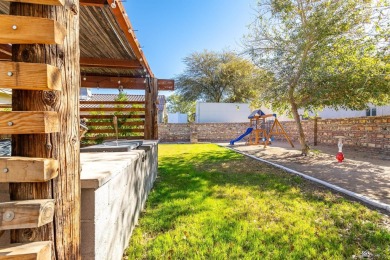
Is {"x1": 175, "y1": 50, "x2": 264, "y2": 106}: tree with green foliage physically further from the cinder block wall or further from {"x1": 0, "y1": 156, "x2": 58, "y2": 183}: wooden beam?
{"x1": 0, "y1": 156, "x2": 58, "y2": 183}: wooden beam

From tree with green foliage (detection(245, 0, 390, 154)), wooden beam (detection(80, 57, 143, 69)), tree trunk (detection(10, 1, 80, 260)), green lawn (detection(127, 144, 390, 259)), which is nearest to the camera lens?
tree trunk (detection(10, 1, 80, 260))

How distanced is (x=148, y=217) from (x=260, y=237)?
4.61ft

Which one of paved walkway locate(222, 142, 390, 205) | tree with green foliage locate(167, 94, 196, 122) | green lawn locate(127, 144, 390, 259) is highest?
tree with green foliage locate(167, 94, 196, 122)

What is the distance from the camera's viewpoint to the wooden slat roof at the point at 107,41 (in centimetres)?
273

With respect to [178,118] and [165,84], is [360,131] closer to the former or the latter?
[165,84]

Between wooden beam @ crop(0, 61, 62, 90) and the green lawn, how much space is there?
67.9 inches

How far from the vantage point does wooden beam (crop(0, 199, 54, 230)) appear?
1019mm

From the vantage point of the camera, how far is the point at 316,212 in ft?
10.0

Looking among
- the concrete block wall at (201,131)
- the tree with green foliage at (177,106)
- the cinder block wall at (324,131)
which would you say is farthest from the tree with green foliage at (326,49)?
the tree with green foliage at (177,106)

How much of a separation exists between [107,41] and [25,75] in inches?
124

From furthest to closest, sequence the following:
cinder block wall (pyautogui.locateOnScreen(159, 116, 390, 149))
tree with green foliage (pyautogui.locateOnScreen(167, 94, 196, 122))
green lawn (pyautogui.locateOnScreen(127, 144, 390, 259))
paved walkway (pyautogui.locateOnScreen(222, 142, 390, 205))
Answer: tree with green foliage (pyautogui.locateOnScreen(167, 94, 196, 122))
cinder block wall (pyautogui.locateOnScreen(159, 116, 390, 149))
paved walkway (pyautogui.locateOnScreen(222, 142, 390, 205))
green lawn (pyautogui.locateOnScreen(127, 144, 390, 259))

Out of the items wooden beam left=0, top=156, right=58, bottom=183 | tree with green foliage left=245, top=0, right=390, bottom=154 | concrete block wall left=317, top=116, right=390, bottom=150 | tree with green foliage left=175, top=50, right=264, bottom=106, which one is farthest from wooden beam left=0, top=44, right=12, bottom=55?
tree with green foliage left=175, top=50, right=264, bottom=106

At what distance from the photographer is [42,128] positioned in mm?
1086

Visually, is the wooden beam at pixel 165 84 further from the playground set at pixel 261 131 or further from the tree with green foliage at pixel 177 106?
the tree with green foliage at pixel 177 106
